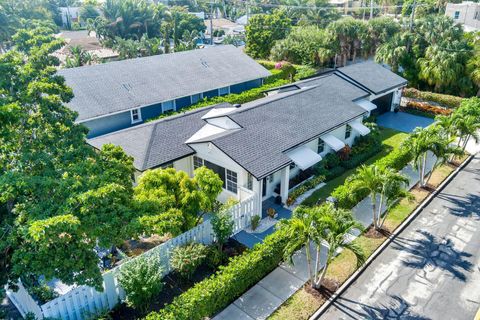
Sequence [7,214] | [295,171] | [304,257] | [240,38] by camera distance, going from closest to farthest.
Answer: [7,214] < [304,257] < [295,171] < [240,38]

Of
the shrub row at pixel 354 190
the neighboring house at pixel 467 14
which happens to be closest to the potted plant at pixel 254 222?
the shrub row at pixel 354 190

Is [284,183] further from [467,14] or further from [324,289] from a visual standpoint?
[467,14]

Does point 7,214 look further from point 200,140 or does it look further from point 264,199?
point 264,199

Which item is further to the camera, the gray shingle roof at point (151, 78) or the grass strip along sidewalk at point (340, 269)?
the gray shingle roof at point (151, 78)

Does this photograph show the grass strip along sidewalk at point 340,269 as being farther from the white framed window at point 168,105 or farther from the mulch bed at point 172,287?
the white framed window at point 168,105

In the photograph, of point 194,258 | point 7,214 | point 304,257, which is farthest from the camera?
point 304,257

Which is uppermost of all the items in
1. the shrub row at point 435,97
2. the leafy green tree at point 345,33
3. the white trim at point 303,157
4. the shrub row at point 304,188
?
the leafy green tree at point 345,33

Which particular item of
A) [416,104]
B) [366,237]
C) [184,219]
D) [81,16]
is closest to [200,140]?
[184,219]

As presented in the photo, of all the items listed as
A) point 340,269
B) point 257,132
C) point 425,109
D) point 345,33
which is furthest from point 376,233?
point 345,33
